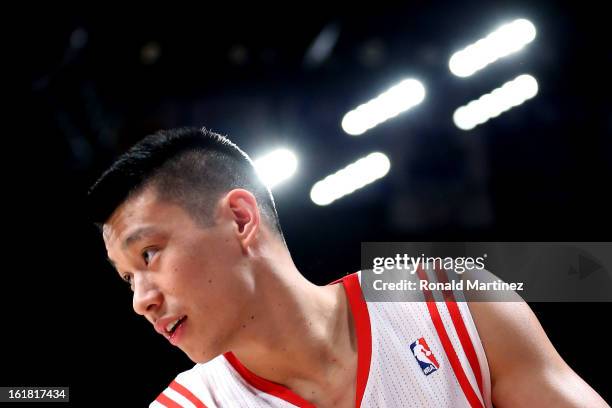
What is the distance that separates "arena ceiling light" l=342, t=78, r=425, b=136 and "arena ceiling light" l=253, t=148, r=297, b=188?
0.55 m

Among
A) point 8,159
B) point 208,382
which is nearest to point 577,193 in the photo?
point 8,159

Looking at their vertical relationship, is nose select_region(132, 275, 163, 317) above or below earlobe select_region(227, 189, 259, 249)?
below

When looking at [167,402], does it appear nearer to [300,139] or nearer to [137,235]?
[137,235]

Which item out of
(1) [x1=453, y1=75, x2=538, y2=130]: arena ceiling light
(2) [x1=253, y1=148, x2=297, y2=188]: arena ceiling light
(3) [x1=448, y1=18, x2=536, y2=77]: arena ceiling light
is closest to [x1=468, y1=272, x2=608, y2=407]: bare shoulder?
(3) [x1=448, y1=18, x2=536, y2=77]: arena ceiling light

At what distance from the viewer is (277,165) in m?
6.40

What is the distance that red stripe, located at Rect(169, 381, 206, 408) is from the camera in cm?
212

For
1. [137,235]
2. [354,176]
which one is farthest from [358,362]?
[354,176]

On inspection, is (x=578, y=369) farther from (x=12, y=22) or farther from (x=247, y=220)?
(x=12, y=22)

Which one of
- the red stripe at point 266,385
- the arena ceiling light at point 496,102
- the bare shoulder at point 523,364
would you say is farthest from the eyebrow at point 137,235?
the arena ceiling light at point 496,102

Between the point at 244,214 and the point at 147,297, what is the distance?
394 millimetres

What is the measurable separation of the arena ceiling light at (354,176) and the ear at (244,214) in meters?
4.70

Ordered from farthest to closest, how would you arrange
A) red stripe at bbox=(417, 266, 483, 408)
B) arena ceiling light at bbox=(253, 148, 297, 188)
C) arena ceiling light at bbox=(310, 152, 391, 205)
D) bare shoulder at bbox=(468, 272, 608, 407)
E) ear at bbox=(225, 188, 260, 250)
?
arena ceiling light at bbox=(310, 152, 391, 205) → arena ceiling light at bbox=(253, 148, 297, 188) → ear at bbox=(225, 188, 260, 250) → red stripe at bbox=(417, 266, 483, 408) → bare shoulder at bbox=(468, 272, 608, 407)

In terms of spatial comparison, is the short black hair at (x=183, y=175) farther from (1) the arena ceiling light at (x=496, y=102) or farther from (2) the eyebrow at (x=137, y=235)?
(1) the arena ceiling light at (x=496, y=102)

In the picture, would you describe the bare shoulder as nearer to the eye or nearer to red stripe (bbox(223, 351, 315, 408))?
red stripe (bbox(223, 351, 315, 408))
